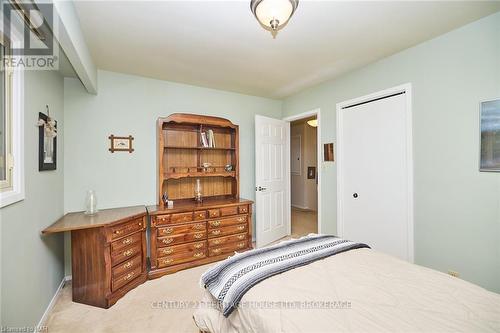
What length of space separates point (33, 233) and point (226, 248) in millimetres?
1987

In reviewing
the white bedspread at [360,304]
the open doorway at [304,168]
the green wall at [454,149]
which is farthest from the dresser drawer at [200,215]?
the open doorway at [304,168]

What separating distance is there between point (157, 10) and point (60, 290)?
2839mm

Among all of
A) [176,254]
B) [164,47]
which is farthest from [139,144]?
[176,254]

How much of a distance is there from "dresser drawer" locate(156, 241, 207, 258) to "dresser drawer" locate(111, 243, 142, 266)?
9.4 inches

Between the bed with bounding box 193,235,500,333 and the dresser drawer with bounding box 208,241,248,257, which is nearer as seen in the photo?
the bed with bounding box 193,235,500,333

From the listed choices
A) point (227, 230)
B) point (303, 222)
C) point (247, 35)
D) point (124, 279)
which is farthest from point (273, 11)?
point (303, 222)

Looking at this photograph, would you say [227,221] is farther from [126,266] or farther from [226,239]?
[126,266]

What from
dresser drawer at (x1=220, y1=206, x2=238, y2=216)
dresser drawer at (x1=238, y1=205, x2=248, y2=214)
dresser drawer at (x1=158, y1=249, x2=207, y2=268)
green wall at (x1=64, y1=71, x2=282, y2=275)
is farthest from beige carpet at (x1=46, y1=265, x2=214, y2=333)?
dresser drawer at (x1=238, y1=205, x2=248, y2=214)

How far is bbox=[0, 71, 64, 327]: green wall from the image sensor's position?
4.50 feet

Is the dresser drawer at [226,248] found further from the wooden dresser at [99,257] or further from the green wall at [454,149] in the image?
the green wall at [454,149]

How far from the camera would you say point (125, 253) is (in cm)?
230

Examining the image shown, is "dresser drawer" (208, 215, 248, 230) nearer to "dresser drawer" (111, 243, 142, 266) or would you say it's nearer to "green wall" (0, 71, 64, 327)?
"dresser drawer" (111, 243, 142, 266)

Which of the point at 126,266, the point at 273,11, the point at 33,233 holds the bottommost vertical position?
the point at 126,266

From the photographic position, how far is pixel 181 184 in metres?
3.22
